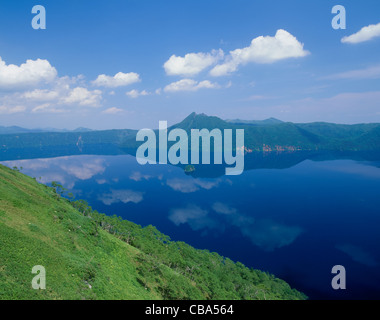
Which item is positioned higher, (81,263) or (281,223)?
(81,263)

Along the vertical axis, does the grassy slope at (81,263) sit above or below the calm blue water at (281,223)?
above

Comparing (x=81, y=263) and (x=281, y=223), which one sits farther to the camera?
(x=281, y=223)

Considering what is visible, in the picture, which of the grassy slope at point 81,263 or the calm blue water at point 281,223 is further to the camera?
the calm blue water at point 281,223

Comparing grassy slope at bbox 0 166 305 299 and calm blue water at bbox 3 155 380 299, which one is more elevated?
grassy slope at bbox 0 166 305 299

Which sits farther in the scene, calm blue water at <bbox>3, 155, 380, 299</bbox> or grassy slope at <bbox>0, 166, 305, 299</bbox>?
calm blue water at <bbox>3, 155, 380, 299</bbox>
